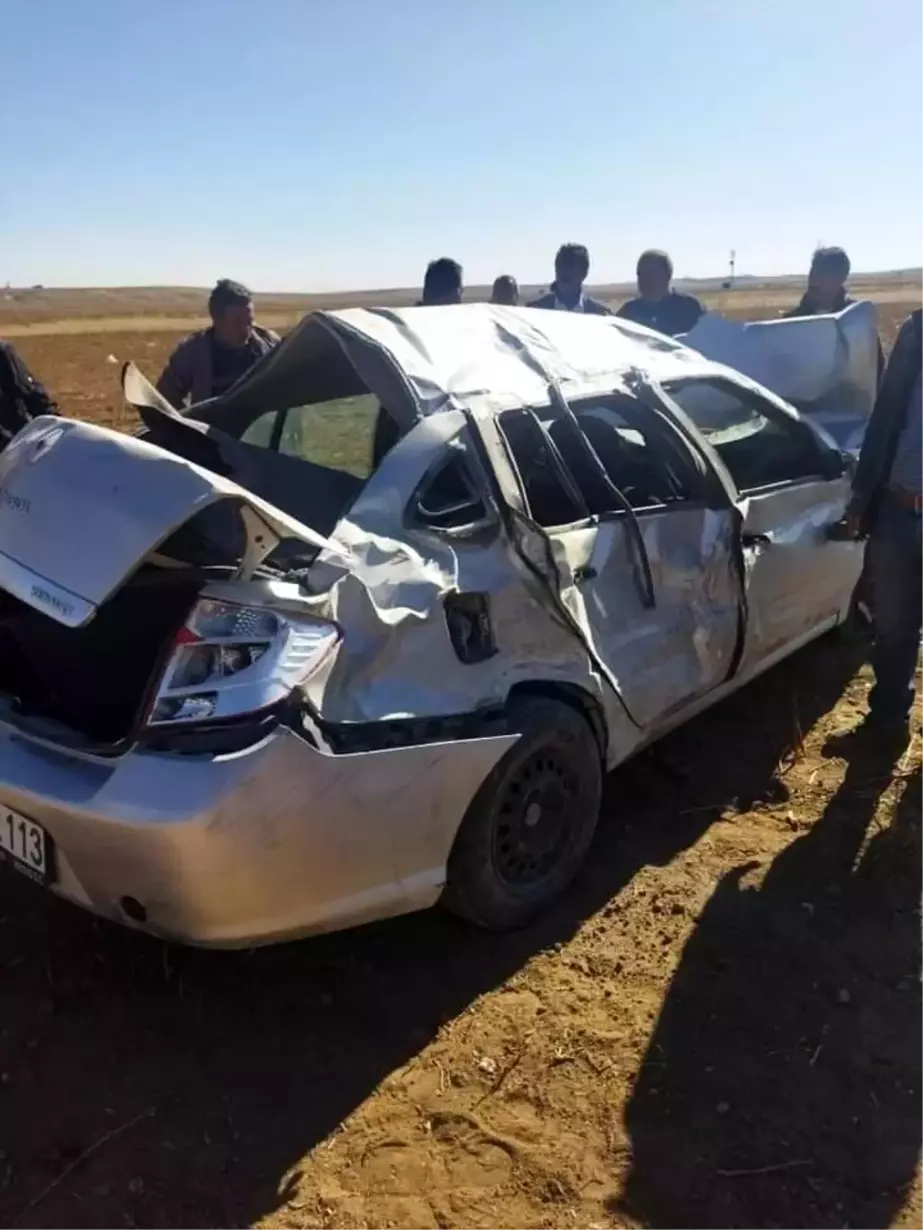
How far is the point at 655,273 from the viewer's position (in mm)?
7738

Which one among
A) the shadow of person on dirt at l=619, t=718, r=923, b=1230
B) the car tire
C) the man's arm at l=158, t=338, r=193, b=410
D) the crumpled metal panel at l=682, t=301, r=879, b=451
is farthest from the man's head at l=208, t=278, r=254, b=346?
the shadow of person on dirt at l=619, t=718, r=923, b=1230

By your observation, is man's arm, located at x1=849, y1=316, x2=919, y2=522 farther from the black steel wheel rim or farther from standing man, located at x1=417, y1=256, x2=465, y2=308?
standing man, located at x1=417, y1=256, x2=465, y2=308

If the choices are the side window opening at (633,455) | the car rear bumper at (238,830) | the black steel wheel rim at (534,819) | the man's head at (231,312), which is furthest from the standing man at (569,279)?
the car rear bumper at (238,830)

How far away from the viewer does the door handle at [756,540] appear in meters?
4.20

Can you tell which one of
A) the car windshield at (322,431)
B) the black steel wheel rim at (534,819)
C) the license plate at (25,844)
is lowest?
the black steel wheel rim at (534,819)

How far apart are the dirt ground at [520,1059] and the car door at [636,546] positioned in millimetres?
654

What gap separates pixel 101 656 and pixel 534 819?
132 cm

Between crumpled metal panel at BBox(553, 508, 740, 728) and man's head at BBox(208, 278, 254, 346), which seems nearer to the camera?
crumpled metal panel at BBox(553, 508, 740, 728)

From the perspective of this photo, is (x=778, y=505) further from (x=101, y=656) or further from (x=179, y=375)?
(x=179, y=375)

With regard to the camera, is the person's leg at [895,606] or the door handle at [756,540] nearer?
the door handle at [756,540]

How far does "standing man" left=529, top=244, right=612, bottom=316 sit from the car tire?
5040 mm

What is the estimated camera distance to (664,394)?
4.07 meters

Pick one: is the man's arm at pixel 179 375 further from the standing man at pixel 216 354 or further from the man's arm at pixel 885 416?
the man's arm at pixel 885 416

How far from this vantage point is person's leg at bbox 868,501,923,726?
436 centimetres
